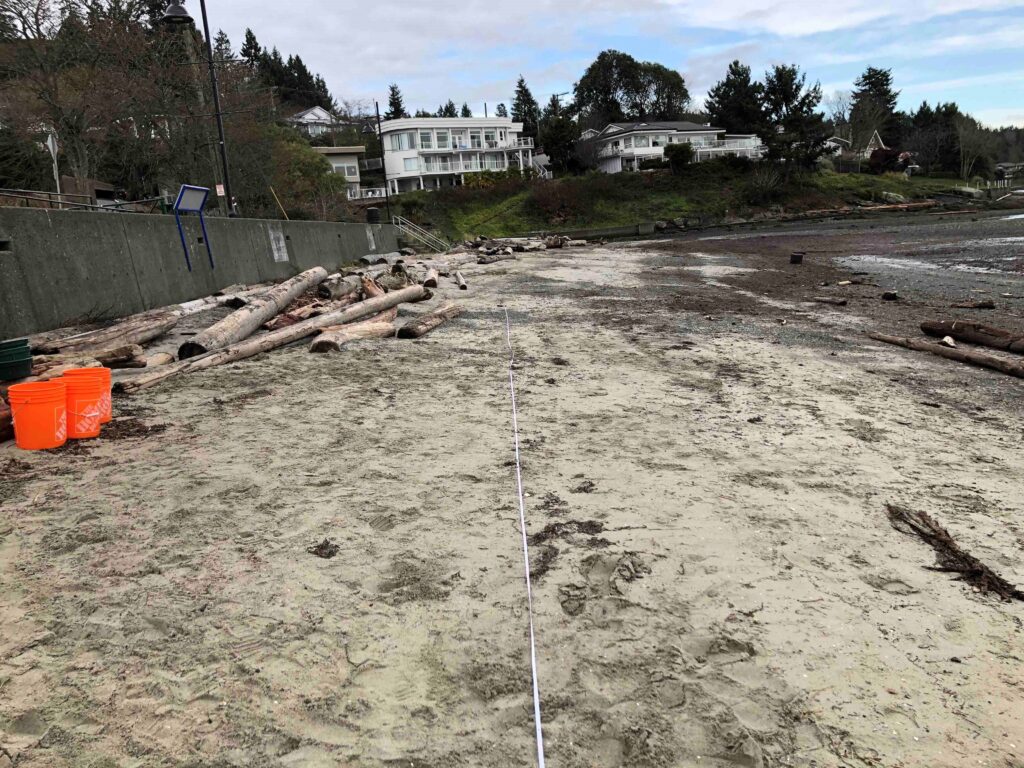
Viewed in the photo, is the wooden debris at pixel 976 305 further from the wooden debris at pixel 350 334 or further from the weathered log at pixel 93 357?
the weathered log at pixel 93 357

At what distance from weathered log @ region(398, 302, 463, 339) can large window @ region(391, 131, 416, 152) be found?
216 feet

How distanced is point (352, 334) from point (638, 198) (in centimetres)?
5864

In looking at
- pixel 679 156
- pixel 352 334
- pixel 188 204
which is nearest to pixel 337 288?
pixel 188 204

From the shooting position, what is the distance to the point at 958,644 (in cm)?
287

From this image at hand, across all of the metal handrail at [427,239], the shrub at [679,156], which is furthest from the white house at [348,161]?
the shrub at [679,156]

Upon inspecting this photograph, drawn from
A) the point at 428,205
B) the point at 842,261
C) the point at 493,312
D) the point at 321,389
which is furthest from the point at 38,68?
the point at 428,205

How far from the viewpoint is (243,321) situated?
9469mm

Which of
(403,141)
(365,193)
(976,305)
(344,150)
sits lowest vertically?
(976,305)

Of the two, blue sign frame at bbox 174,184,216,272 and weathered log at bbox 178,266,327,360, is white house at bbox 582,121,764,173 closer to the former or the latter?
→ blue sign frame at bbox 174,184,216,272

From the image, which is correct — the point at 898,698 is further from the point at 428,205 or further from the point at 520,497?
the point at 428,205

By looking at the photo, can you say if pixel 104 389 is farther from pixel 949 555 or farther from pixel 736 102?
pixel 736 102

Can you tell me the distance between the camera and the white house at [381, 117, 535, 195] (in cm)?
7207

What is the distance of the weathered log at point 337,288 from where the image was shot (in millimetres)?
12680

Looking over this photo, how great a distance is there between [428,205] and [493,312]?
50.4 metres
